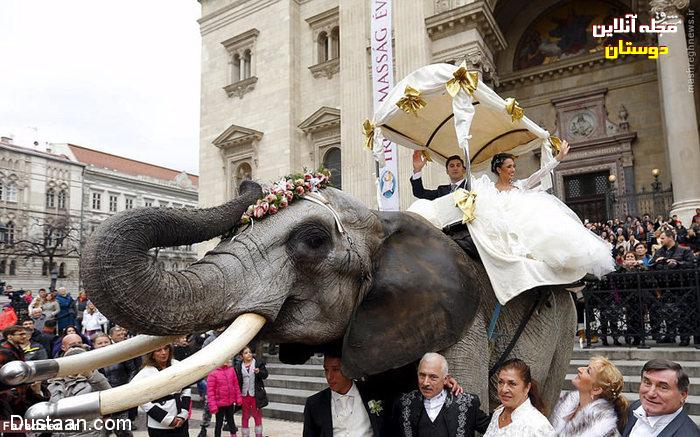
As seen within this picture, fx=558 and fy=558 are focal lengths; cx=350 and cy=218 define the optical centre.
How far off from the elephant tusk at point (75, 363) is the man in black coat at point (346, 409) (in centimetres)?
92

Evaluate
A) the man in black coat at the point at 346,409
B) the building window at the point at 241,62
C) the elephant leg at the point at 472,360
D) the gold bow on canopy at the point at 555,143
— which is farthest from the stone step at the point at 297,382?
the building window at the point at 241,62

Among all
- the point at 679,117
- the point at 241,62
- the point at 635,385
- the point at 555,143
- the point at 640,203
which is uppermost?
the point at 241,62

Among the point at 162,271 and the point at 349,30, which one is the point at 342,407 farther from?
the point at 349,30

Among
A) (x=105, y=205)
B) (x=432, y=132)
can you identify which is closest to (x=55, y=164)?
(x=105, y=205)

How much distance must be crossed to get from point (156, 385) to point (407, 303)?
4.31 ft

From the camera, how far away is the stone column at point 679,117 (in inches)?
609

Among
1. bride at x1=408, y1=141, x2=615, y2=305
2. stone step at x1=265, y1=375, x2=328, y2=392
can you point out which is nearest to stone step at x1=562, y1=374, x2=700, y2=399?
stone step at x1=265, y1=375, x2=328, y2=392

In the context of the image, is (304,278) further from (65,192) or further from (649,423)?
(65,192)

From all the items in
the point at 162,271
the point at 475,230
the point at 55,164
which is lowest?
the point at 162,271

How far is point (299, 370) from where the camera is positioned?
11461 millimetres

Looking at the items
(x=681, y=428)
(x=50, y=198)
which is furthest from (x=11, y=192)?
(x=681, y=428)

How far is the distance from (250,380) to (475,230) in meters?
6.38

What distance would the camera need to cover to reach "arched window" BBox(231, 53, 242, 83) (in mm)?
28172

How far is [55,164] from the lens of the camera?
2366 inches
